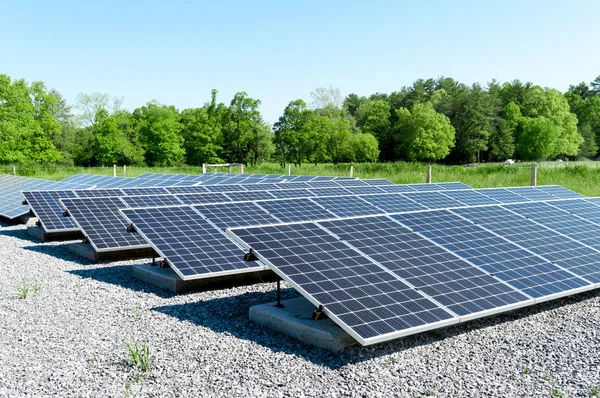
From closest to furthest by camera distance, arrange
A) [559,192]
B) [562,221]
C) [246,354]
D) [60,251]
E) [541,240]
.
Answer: [246,354]
[541,240]
[562,221]
[60,251]
[559,192]

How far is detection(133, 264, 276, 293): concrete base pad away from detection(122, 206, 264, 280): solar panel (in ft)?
1.91

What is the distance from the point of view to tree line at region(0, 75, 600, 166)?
6869 centimetres

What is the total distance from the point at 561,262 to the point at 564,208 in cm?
493

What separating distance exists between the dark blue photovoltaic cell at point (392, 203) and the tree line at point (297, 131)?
54804 millimetres

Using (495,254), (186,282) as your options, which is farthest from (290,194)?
(495,254)

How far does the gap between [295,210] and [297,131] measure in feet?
207

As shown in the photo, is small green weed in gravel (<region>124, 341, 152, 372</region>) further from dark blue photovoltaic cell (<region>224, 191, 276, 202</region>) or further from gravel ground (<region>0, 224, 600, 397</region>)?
dark blue photovoltaic cell (<region>224, 191, 276, 202</region>)

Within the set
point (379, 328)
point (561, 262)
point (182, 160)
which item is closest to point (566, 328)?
point (561, 262)

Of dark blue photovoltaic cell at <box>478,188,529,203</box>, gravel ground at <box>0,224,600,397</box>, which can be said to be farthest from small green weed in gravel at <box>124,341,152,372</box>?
dark blue photovoltaic cell at <box>478,188,529,203</box>

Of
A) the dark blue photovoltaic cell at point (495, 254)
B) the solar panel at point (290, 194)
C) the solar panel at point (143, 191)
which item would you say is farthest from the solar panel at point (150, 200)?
the dark blue photovoltaic cell at point (495, 254)

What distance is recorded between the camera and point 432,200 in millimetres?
18047

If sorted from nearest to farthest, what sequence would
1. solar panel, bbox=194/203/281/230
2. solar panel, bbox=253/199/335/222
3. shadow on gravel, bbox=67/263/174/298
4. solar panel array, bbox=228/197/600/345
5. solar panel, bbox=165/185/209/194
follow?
solar panel array, bbox=228/197/600/345 → shadow on gravel, bbox=67/263/174/298 → solar panel, bbox=194/203/281/230 → solar panel, bbox=253/199/335/222 → solar panel, bbox=165/185/209/194

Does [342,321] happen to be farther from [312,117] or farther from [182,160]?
[182,160]

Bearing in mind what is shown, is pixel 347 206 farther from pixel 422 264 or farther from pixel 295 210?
pixel 422 264
